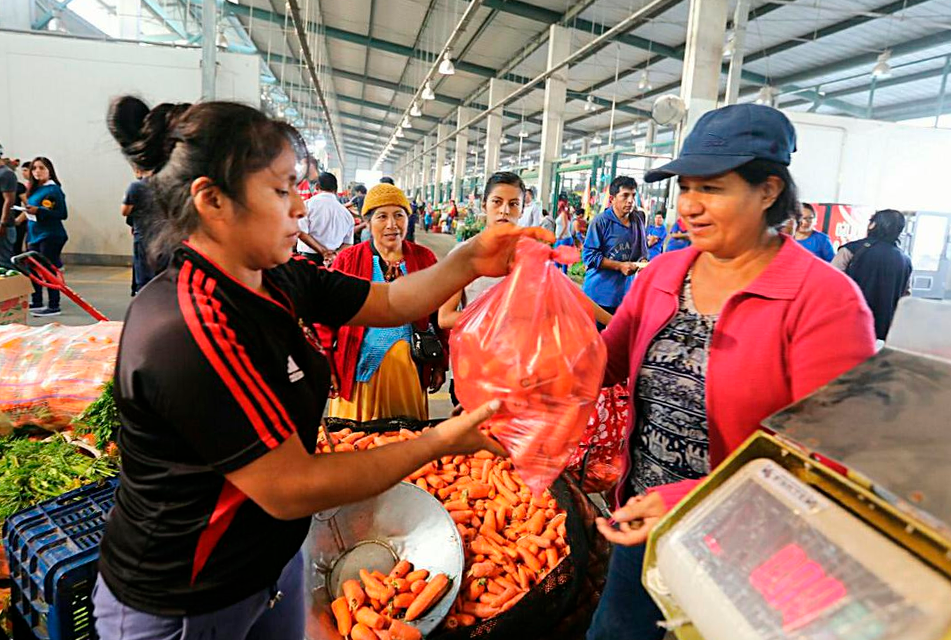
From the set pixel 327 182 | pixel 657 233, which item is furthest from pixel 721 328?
pixel 657 233

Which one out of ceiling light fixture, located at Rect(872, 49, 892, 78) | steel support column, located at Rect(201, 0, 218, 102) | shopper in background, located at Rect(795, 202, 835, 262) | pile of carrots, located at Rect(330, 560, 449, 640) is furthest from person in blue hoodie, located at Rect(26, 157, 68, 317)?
ceiling light fixture, located at Rect(872, 49, 892, 78)

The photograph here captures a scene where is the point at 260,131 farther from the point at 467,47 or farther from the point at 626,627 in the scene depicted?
the point at 467,47

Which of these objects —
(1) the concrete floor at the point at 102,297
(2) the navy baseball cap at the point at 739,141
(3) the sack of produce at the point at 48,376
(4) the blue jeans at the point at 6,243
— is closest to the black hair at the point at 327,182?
(1) the concrete floor at the point at 102,297

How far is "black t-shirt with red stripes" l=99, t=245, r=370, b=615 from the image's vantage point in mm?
876

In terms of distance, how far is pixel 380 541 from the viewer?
1.98 m

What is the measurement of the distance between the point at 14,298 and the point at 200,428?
3.89 metres

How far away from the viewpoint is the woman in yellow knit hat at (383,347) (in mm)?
2673

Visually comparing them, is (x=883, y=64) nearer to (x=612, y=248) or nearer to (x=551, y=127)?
(x=551, y=127)

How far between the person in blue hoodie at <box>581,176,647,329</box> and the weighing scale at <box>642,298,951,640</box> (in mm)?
3796

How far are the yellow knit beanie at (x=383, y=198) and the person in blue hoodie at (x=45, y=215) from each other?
527 cm

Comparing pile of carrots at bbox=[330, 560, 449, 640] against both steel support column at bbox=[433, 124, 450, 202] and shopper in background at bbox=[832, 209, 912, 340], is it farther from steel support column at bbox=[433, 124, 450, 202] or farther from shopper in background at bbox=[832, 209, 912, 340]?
steel support column at bbox=[433, 124, 450, 202]

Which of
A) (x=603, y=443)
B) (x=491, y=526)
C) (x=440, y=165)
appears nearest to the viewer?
(x=491, y=526)

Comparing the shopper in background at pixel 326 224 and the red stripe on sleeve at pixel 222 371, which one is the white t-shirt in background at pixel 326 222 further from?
the red stripe on sleeve at pixel 222 371

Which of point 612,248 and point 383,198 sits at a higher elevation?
point 383,198
